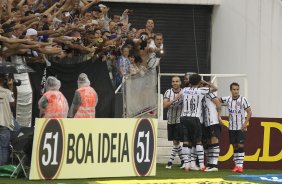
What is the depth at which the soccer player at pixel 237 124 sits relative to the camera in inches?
754

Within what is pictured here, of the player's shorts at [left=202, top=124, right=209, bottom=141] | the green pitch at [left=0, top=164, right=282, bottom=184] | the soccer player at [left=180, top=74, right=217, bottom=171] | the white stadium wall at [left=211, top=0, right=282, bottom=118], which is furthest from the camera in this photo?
the white stadium wall at [left=211, top=0, right=282, bottom=118]

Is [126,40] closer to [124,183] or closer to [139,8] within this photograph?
[139,8]

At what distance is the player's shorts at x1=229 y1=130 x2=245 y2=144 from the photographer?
19.1 meters

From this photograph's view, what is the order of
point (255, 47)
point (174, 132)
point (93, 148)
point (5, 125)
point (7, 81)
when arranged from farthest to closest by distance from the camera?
1. point (255, 47)
2. point (174, 132)
3. point (7, 81)
4. point (5, 125)
5. point (93, 148)

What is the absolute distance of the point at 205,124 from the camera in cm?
1930

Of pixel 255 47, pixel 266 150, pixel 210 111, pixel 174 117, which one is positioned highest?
pixel 255 47

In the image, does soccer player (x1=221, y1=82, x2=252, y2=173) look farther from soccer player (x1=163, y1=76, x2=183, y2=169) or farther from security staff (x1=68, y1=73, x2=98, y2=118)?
security staff (x1=68, y1=73, x2=98, y2=118)

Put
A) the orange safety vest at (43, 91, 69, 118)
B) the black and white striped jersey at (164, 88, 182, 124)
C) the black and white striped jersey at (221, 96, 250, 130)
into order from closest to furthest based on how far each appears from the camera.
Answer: the orange safety vest at (43, 91, 69, 118), the black and white striped jersey at (221, 96, 250, 130), the black and white striped jersey at (164, 88, 182, 124)

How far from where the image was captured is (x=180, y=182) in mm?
15086

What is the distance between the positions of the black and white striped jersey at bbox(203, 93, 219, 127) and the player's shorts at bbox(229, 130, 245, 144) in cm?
46

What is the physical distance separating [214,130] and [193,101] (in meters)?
0.83

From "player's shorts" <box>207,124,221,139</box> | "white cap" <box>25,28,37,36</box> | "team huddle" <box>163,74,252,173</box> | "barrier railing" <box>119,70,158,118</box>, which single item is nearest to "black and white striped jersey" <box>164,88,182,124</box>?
"team huddle" <box>163,74,252,173</box>

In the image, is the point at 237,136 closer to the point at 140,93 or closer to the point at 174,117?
the point at 174,117

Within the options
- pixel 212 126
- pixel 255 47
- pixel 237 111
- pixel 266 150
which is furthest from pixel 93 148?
pixel 255 47
